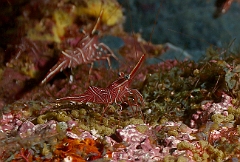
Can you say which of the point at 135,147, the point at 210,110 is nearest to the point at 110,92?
the point at 135,147

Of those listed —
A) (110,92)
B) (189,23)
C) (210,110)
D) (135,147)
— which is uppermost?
(189,23)

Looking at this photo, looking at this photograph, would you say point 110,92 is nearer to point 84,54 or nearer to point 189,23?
point 84,54

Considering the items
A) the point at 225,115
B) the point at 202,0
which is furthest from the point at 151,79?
the point at 202,0

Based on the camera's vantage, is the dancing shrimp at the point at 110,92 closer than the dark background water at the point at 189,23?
Yes

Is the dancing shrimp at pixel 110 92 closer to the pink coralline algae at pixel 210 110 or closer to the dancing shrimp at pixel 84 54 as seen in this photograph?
the pink coralline algae at pixel 210 110

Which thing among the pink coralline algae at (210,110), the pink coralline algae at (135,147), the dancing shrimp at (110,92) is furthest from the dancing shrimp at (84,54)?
the pink coralline algae at (135,147)

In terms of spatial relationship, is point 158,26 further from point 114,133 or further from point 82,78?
point 114,133

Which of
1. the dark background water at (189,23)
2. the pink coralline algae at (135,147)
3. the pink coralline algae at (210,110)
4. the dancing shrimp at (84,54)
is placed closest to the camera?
the pink coralline algae at (135,147)
